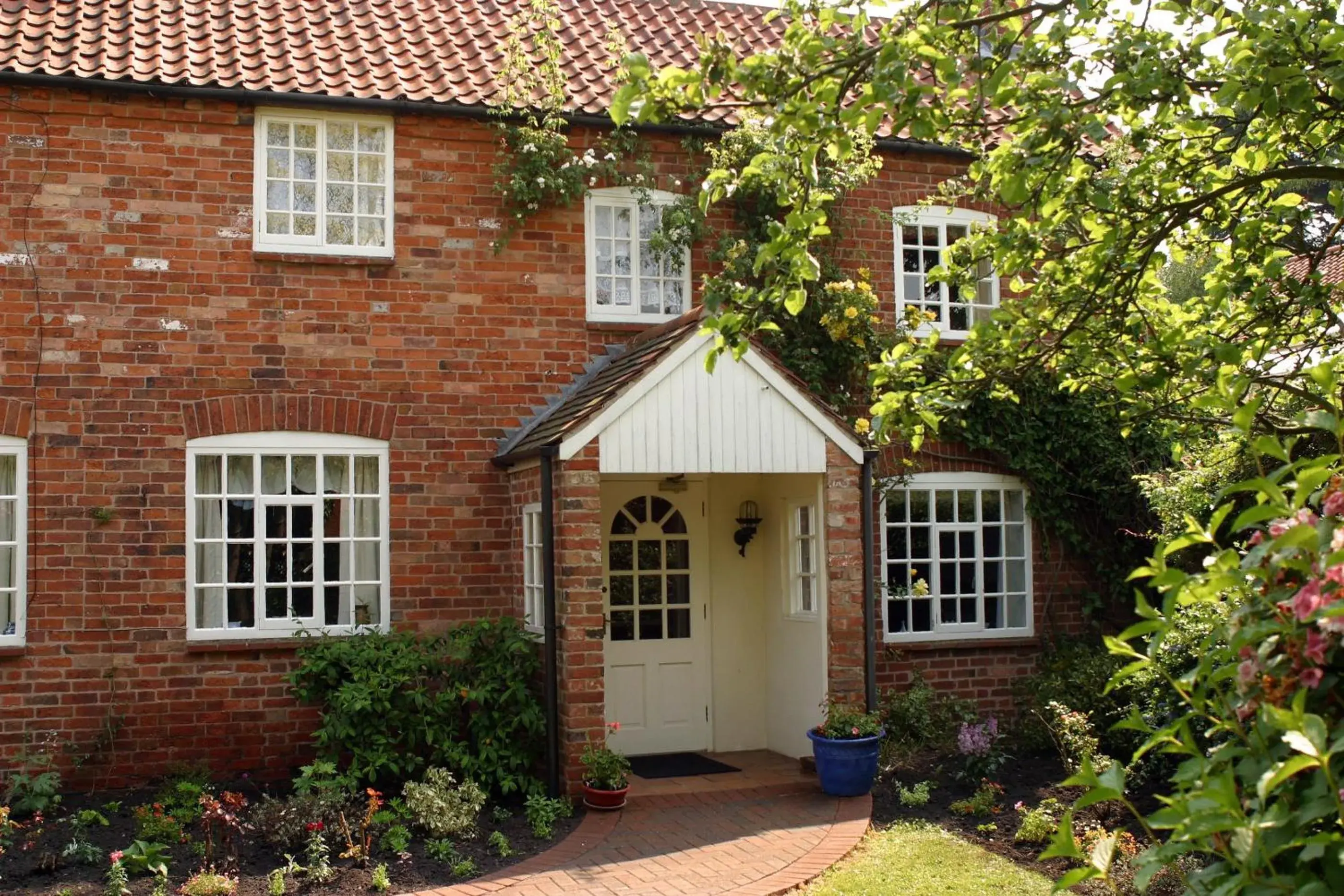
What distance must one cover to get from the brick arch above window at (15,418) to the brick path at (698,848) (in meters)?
5.42

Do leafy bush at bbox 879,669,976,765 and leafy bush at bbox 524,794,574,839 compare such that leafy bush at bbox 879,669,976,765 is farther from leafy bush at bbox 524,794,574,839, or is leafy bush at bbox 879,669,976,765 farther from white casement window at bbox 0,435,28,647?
white casement window at bbox 0,435,28,647

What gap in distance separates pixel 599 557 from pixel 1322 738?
764 cm

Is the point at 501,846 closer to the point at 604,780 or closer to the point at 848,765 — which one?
the point at 604,780

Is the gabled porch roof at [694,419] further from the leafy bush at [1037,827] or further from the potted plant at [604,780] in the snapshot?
the leafy bush at [1037,827]

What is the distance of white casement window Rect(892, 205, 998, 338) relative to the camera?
1298 centimetres

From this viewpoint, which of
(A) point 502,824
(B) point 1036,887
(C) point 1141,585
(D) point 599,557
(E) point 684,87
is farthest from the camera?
(C) point 1141,585

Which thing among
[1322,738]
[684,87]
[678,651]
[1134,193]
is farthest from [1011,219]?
[678,651]

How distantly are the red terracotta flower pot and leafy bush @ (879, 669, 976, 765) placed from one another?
259 cm

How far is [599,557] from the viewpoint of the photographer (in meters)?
9.98

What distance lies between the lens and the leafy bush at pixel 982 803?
950 cm

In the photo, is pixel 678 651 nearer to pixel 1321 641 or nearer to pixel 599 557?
pixel 599 557

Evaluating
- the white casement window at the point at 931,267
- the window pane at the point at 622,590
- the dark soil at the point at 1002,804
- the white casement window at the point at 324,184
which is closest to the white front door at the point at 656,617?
the window pane at the point at 622,590

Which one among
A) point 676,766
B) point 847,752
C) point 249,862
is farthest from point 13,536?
point 847,752

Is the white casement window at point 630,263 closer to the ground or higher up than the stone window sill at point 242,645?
higher up
